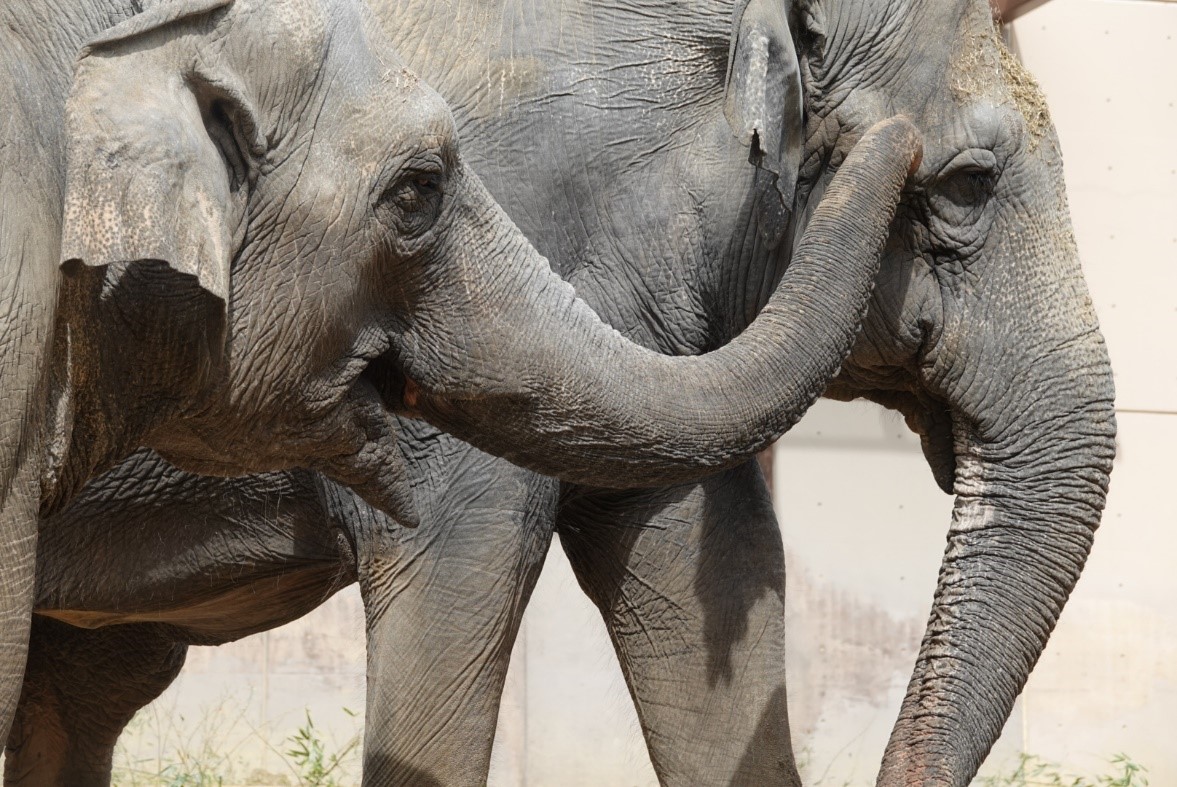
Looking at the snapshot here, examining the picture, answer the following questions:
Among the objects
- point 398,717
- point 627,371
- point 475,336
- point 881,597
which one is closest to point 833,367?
point 627,371

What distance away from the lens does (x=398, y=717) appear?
9.71ft

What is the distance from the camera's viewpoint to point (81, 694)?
399 centimetres

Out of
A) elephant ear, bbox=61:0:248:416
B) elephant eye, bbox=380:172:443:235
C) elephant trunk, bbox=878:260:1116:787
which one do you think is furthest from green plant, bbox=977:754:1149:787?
elephant ear, bbox=61:0:248:416

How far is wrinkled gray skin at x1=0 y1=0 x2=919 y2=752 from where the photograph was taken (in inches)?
73.7

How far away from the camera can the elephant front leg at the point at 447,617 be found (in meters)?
2.95

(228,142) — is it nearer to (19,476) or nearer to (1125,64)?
(19,476)

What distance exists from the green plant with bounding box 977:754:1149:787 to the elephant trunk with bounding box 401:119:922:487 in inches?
141

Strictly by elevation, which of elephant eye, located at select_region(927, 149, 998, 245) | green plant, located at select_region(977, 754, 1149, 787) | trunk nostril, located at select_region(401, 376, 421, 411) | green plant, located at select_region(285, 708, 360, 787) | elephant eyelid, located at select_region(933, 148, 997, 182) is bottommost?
green plant, located at select_region(285, 708, 360, 787)

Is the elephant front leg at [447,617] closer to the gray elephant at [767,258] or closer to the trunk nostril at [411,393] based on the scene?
the gray elephant at [767,258]

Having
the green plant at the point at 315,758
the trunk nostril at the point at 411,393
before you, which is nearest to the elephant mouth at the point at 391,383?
the trunk nostril at the point at 411,393

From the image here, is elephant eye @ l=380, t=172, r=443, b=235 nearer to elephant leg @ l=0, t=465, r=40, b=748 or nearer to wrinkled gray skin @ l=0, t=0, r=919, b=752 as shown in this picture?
wrinkled gray skin @ l=0, t=0, r=919, b=752

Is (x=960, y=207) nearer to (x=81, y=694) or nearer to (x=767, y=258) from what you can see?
(x=767, y=258)

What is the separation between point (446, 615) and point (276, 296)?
3.10 ft

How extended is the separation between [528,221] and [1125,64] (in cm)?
372
